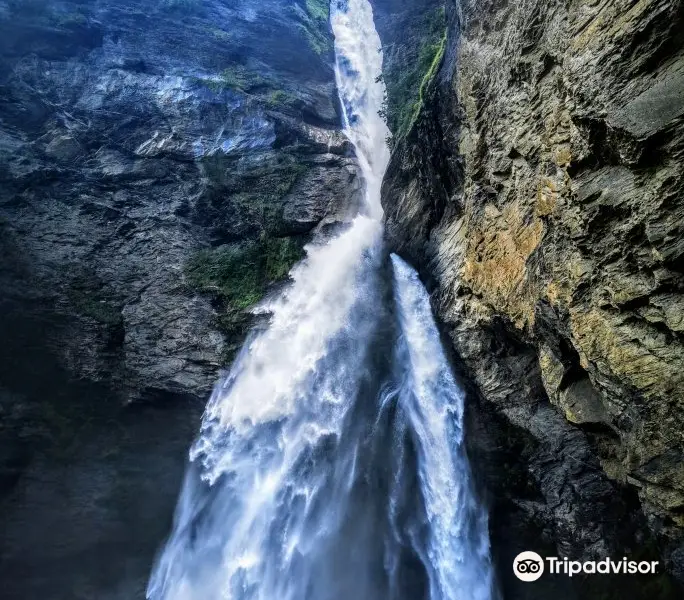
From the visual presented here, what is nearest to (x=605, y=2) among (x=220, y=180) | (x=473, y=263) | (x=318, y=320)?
(x=473, y=263)

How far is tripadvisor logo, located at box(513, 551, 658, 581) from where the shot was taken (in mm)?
8125

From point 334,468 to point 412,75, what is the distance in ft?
50.6

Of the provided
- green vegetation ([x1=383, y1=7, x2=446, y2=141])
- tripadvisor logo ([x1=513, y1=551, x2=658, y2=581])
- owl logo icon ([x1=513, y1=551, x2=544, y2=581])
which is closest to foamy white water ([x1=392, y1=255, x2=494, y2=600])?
owl logo icon ([x1=513, y1=551, x2=544, y2=581])

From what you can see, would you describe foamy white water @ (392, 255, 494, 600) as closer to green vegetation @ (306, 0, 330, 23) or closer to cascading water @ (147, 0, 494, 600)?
cascading water @ (147, 0, 494, 600)

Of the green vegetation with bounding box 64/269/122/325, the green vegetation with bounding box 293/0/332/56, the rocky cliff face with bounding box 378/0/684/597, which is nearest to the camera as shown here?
the rocky cliff face with bounding box 378/0/684/597

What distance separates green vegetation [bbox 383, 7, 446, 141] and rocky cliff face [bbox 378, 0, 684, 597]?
369cm

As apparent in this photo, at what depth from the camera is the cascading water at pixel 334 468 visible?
10203 mm

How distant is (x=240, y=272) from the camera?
15.1 meters

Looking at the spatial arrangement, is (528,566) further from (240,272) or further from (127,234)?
(127,234)

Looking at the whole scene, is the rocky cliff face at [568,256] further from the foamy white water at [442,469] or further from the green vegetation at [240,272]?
the green vegetation at [240,272]

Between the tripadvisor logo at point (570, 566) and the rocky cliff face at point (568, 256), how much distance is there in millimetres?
262

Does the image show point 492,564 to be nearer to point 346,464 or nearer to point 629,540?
point 629,540

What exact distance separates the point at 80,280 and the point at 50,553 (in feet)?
25.4

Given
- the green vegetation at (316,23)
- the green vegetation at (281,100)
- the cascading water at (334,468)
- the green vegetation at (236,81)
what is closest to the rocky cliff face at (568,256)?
the cascading water at (334,468)
